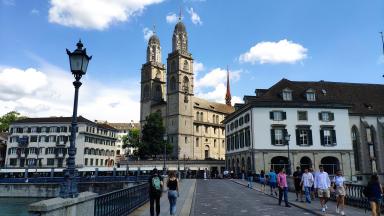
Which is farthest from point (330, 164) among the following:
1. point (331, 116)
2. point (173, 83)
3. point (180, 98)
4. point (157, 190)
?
point (173, 83)

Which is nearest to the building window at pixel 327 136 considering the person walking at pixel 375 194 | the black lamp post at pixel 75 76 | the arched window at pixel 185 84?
the person walking at pixel 375 194

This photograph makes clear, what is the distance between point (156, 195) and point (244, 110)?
38620mm

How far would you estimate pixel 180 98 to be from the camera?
88.1 meters

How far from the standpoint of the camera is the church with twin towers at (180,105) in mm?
87625

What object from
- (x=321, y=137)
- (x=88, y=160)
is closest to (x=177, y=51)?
(x=88, y=160)

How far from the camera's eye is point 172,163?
7394 cm

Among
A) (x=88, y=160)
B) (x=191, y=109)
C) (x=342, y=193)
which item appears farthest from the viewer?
(x=191, y=109)

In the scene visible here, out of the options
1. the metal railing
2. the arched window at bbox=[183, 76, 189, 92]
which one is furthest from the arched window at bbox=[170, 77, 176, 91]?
the metal railing

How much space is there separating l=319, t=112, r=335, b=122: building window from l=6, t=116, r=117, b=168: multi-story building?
55.7m

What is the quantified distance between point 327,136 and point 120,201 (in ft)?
→ 134

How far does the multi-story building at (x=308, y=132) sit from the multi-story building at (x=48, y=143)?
45058 millimetres

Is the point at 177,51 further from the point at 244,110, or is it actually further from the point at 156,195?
the point at 156,195

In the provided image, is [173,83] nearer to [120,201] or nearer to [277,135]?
[277,135]

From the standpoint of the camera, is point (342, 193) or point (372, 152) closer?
point (342, 193)
